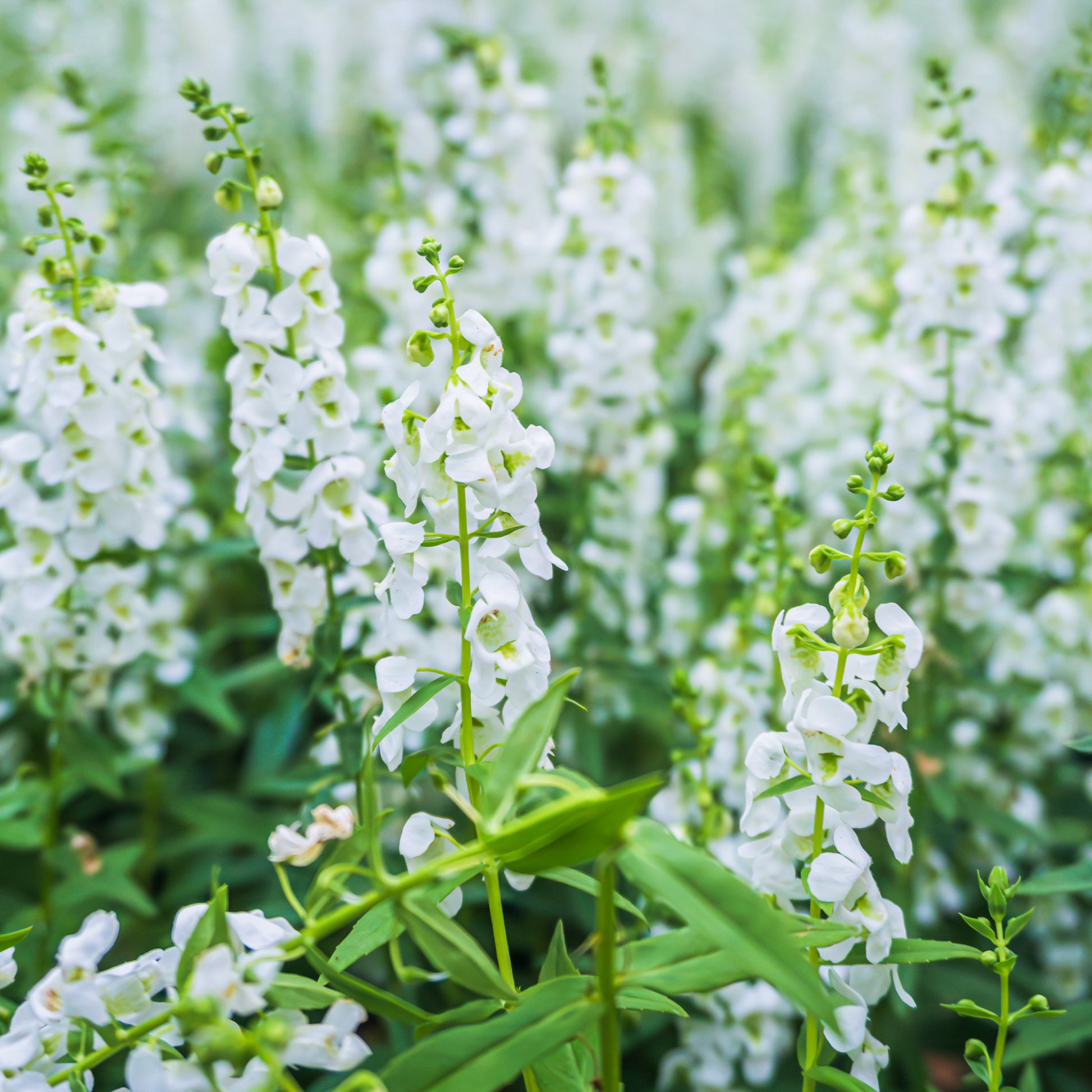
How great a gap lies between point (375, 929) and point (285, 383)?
2.61 feet

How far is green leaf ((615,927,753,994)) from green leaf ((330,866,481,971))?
0.18 meters

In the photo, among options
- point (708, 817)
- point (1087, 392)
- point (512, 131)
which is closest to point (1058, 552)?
point (1087, 392)

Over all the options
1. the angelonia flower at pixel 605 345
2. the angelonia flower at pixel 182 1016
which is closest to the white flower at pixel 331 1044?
the angelonia flower at pixel 182 1016

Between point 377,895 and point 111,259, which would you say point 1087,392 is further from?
point 111,259

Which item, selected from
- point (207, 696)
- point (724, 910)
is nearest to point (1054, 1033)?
point (724, 910)

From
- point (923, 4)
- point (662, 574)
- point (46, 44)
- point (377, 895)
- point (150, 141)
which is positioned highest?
point (923, 4)

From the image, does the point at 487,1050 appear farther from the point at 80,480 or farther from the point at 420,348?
the point at 80,480

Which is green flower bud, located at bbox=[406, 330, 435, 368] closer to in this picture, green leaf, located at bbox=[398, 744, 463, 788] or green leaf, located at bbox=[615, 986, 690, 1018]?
green leaf, located at bbox=[398, 744, 463, 788]

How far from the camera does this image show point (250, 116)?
1537mm

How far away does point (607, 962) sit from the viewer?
2.97 feet

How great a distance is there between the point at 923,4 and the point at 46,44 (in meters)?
4.53

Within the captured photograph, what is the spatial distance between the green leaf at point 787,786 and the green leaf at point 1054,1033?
0.84 metres

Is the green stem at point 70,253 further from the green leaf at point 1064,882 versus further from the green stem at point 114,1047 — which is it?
the green leaf at point 1064,882

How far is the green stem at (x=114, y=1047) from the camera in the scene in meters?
0.92
